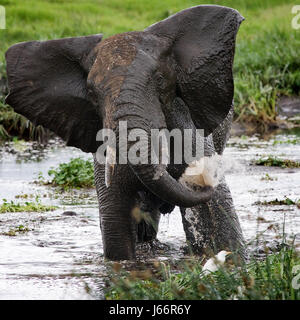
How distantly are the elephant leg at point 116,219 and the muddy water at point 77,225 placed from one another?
205mm

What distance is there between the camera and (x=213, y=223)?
22.2 feet

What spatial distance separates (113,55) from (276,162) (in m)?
6.89

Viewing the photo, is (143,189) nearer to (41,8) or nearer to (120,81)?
(120,81)

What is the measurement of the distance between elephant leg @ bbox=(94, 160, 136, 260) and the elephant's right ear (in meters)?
0.33

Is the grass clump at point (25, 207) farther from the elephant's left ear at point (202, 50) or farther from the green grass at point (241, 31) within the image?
the green grass at point (241, 31)

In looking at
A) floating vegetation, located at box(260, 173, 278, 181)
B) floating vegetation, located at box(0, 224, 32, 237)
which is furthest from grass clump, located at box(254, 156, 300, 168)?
floating vegetation, located at box(0, 224, 32, 237)

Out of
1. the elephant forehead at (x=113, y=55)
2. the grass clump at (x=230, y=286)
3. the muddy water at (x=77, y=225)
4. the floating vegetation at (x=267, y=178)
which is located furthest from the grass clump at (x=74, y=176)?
the grass clump at (x=230, y=286)

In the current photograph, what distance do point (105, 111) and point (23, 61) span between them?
108cm

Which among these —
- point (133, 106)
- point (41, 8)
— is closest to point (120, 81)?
point (133, 106)

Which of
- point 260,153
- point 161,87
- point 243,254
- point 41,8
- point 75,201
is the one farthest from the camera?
point 41,8

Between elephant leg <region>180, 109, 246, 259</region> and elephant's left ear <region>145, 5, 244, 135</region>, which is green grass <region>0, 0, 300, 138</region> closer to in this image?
elephant leg <region>180, 109, 246, 259</region>

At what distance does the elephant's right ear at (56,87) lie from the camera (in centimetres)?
667

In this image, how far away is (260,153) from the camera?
46.2 ft

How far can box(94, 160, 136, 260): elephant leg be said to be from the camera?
6608 millimetres
